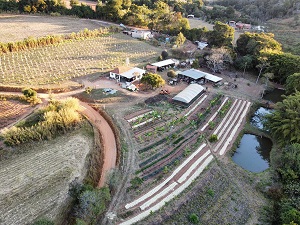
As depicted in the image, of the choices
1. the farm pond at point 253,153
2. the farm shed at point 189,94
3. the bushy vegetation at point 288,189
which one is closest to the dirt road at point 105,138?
the farm shed at point 189,94

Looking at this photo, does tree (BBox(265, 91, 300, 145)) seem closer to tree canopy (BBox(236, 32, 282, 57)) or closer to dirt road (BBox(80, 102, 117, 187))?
dirt road (BBox(80, 102, 117, 187))

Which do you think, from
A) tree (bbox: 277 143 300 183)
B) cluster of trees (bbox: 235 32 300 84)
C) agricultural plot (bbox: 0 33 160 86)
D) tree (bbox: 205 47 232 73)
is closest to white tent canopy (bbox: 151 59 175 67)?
agricultural plot (bbox: 0 33 160 86)

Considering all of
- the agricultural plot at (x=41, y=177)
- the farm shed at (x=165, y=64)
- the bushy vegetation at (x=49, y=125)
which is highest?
the farm shed at (x=165, y=64)

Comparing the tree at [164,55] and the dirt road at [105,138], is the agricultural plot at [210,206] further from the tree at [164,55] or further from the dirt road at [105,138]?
the tree at [164,55]

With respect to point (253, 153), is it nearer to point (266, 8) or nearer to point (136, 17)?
point (136, 17)

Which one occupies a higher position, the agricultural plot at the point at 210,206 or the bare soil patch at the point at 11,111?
the bare soil patch at the point at 11,111

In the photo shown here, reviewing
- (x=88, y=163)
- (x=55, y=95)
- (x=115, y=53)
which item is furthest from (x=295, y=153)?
(x=115, y=53)

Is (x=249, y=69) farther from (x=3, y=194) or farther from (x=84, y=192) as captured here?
(x=3, y=194)

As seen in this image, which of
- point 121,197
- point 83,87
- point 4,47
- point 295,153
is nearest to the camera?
point 121,197
